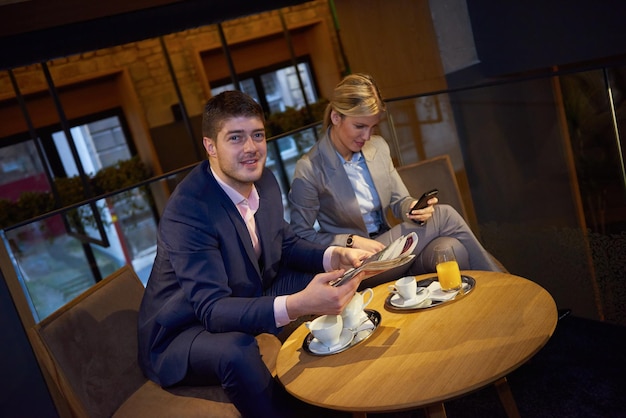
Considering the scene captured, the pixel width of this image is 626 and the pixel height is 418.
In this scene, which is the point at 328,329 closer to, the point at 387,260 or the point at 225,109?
the point at 387,260

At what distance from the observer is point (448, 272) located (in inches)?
72.9

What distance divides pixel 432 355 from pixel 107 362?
1.22 m

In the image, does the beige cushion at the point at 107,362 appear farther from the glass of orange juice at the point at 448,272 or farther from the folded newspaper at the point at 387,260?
the glass of orange juice at the point at 448,272

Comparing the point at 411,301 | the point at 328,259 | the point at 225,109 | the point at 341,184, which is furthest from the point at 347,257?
the point at 225,109

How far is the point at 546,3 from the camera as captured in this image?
333 cm

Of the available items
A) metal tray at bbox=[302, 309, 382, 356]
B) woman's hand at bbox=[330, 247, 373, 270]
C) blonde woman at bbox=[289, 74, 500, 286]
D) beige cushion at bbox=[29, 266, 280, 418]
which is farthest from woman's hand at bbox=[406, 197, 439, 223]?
beige cushion at bbox=[29, 266, 280, 418]

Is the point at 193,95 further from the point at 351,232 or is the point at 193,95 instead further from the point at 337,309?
the point at 337,309

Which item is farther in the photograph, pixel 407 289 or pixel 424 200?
pixel 424 200

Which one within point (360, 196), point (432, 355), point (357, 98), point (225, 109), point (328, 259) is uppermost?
point (225, 109)

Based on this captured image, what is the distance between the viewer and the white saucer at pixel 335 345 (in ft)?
5.57

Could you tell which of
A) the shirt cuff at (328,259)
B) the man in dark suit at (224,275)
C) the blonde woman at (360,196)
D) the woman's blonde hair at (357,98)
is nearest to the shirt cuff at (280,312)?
the man in dark suit at (224,275)

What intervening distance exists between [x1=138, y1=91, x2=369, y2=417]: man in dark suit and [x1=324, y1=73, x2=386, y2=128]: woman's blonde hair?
547mm

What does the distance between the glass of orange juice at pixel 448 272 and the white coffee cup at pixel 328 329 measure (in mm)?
378

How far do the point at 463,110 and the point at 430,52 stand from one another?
0.90 metres
